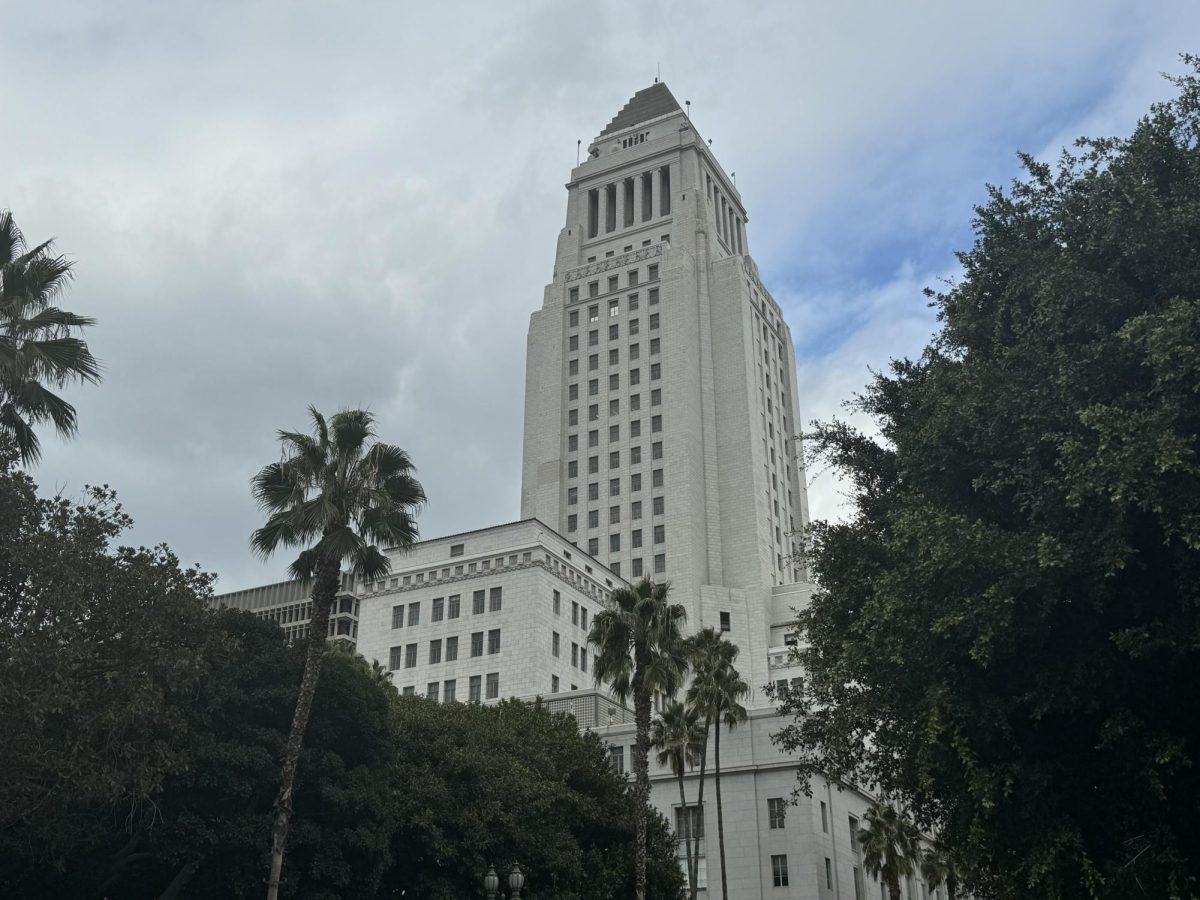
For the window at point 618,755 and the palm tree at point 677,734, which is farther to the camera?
the window at point 618,755

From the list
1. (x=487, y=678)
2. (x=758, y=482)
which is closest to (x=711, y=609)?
(x=758, y=482)

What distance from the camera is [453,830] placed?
3244cm

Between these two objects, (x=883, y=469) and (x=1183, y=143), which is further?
(x=883, y=469)

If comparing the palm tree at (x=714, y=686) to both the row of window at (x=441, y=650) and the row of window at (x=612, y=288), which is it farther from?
the row of window at (x=612, y=288)

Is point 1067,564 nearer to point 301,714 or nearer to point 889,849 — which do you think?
point 301,714

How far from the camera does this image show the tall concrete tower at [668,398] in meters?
85.2

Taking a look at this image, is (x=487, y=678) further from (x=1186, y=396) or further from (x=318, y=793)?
(x=1186, y=396)

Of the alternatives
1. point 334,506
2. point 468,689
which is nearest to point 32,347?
point 334,506

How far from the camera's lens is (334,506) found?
92.4 feet

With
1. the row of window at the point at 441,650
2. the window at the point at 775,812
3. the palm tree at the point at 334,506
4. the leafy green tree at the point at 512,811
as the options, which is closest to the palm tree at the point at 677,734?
the leafy green tree at the point at 512,811

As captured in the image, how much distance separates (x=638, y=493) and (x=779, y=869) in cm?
4094

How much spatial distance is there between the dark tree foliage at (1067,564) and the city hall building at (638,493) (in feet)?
106

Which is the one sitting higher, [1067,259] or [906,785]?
[1067,259]

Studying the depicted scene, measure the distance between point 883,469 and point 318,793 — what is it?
16.0m
